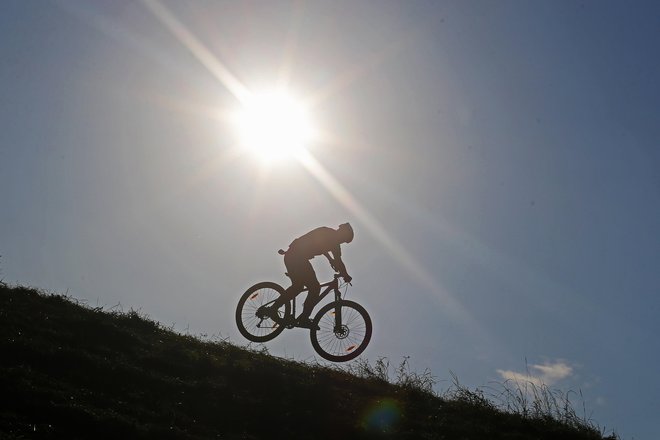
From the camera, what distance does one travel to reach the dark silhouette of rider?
14031 mm

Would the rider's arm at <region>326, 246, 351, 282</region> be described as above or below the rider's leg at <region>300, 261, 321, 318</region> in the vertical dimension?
above

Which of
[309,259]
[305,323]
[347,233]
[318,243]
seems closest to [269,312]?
[305,323]

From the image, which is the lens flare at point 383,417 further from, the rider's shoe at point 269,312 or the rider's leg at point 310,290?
the rider's shoe at point 269,312

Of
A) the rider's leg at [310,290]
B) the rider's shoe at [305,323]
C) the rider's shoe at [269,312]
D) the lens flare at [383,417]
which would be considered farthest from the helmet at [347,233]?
the lens flare at [383,417]

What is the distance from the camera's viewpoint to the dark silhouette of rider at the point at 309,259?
14.0 metres

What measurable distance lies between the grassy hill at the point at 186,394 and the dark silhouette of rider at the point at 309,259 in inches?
62.4

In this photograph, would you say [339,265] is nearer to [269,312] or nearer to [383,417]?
[269,312]

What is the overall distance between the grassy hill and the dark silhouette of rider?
5.20 feet

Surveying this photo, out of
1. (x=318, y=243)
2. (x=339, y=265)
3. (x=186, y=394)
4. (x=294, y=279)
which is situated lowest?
(x=186, y=394)

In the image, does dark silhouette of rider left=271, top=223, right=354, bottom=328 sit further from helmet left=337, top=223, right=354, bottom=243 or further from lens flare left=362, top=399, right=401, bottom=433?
lens flare left=362, top=399, right=401, bottom=433

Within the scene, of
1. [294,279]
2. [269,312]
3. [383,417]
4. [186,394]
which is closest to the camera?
[186,394]

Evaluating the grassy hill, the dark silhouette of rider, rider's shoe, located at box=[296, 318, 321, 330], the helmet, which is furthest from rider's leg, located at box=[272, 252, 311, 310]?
the grassy hill

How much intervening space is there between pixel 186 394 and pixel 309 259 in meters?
4.71

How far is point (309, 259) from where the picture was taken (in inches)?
562
